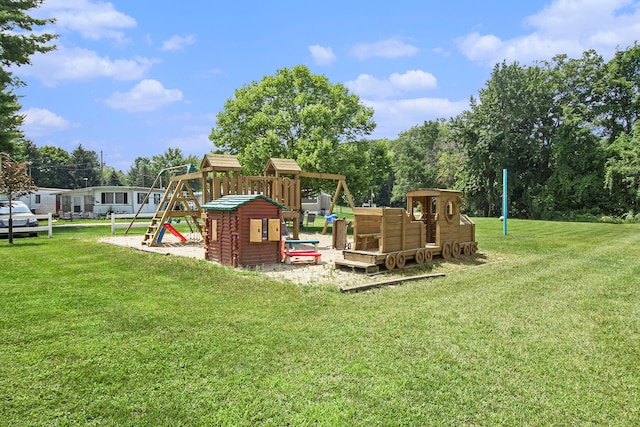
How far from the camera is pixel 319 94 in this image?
25.3 meters

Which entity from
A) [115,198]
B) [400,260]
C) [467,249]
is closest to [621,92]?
[467,249]

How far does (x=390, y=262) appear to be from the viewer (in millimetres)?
10391

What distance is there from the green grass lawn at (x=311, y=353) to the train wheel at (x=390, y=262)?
5.74 ft

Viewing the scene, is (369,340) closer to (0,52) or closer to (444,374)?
(444,374)

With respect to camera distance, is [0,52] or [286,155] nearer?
[0,52]

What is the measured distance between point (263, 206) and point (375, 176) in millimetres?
14657

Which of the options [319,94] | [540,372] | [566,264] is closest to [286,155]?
[319,94]

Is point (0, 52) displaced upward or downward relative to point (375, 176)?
upward

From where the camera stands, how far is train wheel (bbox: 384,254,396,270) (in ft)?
33.8

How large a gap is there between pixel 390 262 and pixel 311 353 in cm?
598

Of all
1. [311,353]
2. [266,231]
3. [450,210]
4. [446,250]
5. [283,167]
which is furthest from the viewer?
[283,167]

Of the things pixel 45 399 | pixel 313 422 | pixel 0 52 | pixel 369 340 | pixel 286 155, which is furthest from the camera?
pixel 286 155

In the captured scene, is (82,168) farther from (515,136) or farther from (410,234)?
(410,234)

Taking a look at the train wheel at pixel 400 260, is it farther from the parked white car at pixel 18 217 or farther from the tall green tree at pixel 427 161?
the tall green tree at pixel 427 161
